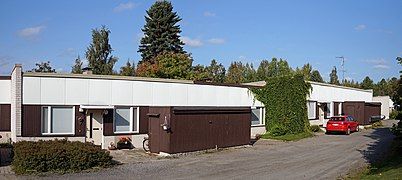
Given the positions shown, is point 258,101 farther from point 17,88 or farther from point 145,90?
point 17,88

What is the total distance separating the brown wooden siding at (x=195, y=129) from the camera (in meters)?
21.8

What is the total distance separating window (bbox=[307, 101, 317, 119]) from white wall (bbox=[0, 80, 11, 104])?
78.1ft

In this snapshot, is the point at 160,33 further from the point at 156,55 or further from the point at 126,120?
the point at 126,120

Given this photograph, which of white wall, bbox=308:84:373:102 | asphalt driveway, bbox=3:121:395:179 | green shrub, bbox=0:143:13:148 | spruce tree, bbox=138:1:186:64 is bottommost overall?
asphalt driveway, bbox=3:121:395:179

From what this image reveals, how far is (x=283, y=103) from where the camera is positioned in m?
33.5

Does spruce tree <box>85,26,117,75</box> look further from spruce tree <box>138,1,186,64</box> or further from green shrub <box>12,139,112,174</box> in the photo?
green shrub <box>12,139,112,174</box>

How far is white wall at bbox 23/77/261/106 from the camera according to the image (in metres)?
22.0

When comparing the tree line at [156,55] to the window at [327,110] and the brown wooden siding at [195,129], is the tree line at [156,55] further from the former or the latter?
the brown wooden siding at [195,129]

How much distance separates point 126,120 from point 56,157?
329 inches

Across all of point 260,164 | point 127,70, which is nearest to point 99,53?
point 127,70

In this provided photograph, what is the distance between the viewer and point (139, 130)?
24.7 m

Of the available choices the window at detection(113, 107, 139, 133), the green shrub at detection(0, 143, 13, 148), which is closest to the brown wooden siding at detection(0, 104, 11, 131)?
A: the green shrub at detection(0, 143, 13, 148)

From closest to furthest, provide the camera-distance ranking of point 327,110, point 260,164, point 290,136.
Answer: point 260,164 → point 290,136 → point 327,110

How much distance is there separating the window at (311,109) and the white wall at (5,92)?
23.8 m
